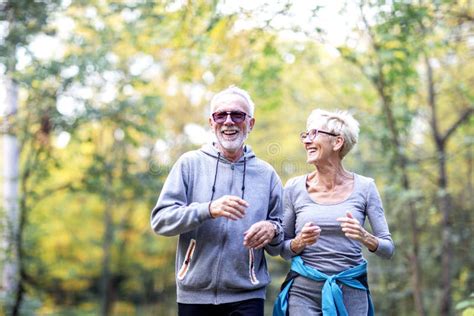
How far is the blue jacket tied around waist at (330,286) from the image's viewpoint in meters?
3.45

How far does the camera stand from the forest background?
743 centimetres

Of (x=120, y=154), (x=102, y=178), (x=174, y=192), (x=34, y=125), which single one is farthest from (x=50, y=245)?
(x=174, y=192)

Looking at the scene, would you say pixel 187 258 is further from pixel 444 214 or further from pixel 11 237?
pixel 444 214

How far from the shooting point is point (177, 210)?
336 cm

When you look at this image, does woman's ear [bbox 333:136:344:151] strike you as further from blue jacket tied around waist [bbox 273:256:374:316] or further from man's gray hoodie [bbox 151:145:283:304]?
blue jacket tied around waist [bbox 273:256:374:316]

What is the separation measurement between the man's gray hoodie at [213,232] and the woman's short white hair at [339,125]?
1.57 feet

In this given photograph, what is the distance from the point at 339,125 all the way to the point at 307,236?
682 mm

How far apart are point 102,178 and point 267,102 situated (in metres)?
3.37

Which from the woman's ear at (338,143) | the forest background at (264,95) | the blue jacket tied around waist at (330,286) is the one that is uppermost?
the forest background at (264,95)

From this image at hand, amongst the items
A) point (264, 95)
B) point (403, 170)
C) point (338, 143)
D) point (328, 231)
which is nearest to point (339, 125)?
point (338, 143)

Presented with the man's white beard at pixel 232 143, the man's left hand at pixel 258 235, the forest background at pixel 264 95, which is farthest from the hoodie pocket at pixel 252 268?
the forest background at pixel 264 95

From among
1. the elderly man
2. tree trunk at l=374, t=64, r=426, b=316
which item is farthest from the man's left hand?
tree trunk at l=374, t=64, r=426, b=316

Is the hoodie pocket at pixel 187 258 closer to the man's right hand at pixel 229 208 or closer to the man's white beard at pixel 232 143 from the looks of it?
the man's right hand at pixel 229 208

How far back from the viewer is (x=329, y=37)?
24.8ft
